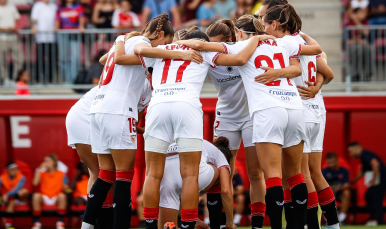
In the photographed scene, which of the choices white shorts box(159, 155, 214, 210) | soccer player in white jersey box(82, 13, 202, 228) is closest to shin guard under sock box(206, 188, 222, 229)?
white shorts box(159, 155, 214, 210)

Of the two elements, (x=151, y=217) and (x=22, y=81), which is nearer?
(x=151, y=217)

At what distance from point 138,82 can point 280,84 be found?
1499mm

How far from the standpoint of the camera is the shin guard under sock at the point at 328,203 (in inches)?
245

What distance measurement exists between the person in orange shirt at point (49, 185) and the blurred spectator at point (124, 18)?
3.07 meters

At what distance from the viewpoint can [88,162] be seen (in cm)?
640

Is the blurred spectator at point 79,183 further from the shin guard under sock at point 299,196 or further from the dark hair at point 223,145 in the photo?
the shin guard under sock at point 299,196

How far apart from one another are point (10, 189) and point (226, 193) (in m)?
6.74

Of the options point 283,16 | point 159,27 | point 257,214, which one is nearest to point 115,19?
point 159,27

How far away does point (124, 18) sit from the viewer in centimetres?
1209

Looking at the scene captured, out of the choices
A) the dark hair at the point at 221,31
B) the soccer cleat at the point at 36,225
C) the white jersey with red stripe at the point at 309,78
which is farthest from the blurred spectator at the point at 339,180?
the soccer cleat at the point at 36,225

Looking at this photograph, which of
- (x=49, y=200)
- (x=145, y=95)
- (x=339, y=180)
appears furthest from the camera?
(x=49, y=200)

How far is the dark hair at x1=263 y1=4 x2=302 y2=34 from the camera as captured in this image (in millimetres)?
5961

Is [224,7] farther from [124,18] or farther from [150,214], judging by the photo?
[150,214]

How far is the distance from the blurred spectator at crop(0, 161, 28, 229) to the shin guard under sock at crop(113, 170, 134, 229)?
20.9 feet
